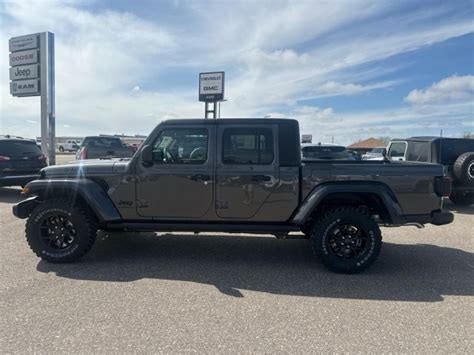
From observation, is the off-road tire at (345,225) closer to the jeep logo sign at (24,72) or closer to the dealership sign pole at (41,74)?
the dealership sign pole at (41,74)

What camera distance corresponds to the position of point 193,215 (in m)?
4.43

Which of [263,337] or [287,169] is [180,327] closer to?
[263,337]

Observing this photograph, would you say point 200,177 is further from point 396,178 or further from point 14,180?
point 14,180

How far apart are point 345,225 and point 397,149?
6878 millimetres

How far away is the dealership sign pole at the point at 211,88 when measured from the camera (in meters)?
20.4

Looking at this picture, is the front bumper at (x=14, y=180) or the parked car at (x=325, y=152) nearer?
the front bumper at (x=14, y=180)

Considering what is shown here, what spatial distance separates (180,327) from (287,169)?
2274 mm

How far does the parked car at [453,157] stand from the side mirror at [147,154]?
7.38 metres

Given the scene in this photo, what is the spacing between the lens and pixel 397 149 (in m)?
10.1

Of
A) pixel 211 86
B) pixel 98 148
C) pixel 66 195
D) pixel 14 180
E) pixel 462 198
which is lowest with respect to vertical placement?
pixel 462 198

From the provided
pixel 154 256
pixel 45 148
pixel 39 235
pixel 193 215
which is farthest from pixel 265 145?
pixel 45 148

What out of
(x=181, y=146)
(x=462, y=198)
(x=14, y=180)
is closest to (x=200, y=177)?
(x=181, y=146)

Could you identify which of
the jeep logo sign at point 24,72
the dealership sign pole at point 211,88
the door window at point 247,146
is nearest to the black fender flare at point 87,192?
the door window at point 247,146

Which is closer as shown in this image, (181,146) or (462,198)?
(181,146)
